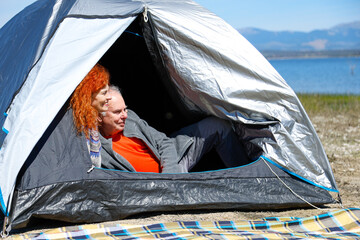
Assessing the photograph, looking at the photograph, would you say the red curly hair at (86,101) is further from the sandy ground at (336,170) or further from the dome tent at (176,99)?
the sandy ground at (336,170)

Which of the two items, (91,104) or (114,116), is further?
(114,116)

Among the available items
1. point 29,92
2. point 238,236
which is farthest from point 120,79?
point 238,236

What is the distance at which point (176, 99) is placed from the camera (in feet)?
13.1

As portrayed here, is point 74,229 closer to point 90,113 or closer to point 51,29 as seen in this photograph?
point 90,113

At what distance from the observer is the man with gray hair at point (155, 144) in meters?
3.37

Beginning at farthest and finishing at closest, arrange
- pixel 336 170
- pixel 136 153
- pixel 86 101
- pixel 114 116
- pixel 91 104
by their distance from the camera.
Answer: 1. pixel 336 170
2. pixel 136 153
3. pixel 114 116
4. pixel 91 104
5. pixel 86 101

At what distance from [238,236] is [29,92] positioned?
150 cm

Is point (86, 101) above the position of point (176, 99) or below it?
above

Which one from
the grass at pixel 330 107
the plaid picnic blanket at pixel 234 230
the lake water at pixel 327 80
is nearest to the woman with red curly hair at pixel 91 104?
the plaid picnic blanket at pixel 234 230

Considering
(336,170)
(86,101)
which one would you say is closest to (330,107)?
(336,170)

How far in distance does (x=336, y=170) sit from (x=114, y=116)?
8.26ft

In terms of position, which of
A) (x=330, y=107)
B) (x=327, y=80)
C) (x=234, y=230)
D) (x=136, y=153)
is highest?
(x=136, y=153)

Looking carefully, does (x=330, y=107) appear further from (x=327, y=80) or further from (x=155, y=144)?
(x=327, y=80)

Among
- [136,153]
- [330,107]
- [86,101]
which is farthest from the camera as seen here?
[330,107]
